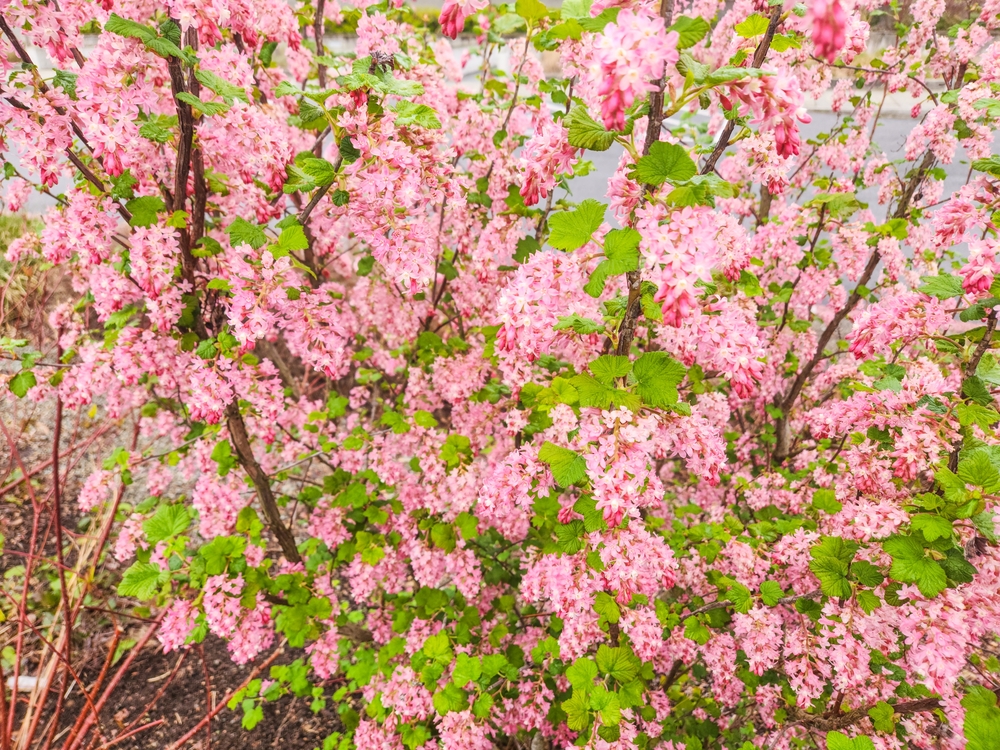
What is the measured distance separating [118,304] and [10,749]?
190cm

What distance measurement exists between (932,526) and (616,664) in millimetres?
1322

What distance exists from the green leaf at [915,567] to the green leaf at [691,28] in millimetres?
1742

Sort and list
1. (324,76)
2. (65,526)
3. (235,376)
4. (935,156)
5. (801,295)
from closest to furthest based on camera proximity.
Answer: (235,376), (324,76), (935,156), (801,295), (65,526)

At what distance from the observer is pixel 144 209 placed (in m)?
2.29

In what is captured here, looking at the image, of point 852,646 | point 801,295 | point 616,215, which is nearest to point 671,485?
point 801,295

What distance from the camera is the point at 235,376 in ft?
8.35

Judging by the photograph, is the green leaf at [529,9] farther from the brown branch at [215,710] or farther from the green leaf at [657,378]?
the brown branch at [215,710]

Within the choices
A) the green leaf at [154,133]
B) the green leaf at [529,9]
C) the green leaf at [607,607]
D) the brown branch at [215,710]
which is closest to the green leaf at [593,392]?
the green leaf at [607,607]

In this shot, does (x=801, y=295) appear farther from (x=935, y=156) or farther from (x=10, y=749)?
(x=10, y=749)

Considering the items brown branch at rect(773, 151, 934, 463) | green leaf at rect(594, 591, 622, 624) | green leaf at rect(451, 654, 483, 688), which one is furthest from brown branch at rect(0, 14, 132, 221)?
brown branch at rect(773, 151, 934, 463)

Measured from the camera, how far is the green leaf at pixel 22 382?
267 cm

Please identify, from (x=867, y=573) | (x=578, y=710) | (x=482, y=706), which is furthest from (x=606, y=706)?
(x=867, y=573)

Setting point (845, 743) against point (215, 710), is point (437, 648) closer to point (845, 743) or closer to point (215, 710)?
point (215, 710)

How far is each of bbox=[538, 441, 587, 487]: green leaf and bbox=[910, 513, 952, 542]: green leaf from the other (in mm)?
1114
